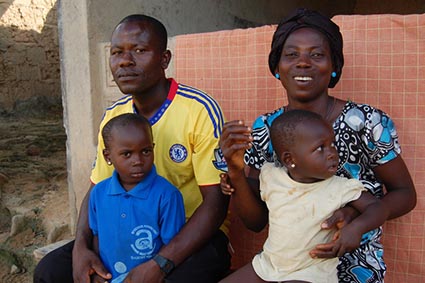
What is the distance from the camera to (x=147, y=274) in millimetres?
1614

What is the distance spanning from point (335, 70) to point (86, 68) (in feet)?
5.79

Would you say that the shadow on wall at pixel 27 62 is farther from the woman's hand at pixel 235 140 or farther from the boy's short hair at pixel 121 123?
the woman's hand at pixel 235 140

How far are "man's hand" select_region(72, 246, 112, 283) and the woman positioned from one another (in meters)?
0.57

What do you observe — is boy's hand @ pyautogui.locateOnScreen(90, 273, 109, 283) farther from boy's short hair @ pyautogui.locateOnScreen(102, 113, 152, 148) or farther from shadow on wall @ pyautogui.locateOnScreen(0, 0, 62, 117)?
shadow on wall @ pyautogui.locateOnScreen(0, 0, 62, 117)

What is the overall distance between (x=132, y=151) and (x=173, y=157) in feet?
0.75

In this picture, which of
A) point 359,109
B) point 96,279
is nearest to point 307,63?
point 359,109

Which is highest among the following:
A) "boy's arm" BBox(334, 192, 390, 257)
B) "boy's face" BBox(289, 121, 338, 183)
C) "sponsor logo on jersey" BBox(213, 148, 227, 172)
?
"boy's face" BBox(289, 121, 338, 183)

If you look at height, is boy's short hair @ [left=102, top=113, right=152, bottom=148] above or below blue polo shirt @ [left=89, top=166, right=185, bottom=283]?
above

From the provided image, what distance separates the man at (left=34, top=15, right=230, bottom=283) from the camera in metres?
1.70

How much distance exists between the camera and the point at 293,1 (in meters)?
5.00

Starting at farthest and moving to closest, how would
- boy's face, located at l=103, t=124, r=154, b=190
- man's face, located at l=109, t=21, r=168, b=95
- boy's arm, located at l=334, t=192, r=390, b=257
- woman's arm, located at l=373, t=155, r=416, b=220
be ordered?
man's face, located at l=109, t=21, r=168, b=95, boy's face, located at l=103, t=124, r=154, b=190, woman's arm, located at l=373, t=155, r=416, b=220, boy's arm, located at l=334, t=192, r=390, b=257

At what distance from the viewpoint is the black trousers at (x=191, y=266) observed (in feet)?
5.49

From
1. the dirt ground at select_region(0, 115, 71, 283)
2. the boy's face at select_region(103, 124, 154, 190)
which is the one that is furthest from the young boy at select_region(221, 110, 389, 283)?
Result: the dirt ground at select_region(0, 115, 71, 283)

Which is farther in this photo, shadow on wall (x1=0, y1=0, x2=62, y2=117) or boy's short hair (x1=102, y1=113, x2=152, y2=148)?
shadow on wall (x1=0, y1=0, x2=62, y2=117)
